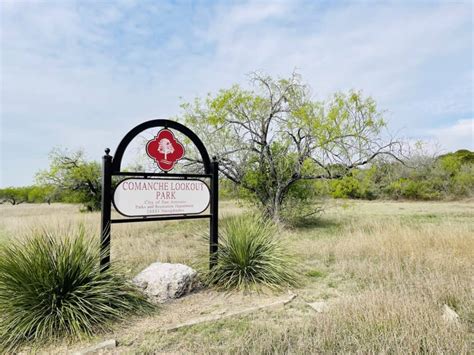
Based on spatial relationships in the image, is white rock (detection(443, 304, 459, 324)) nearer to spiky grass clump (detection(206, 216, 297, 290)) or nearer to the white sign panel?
spiky grass clump (detection(206, 216, 297, 290))

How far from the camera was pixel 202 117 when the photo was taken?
11906 mm

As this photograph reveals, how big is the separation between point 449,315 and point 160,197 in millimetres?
4391

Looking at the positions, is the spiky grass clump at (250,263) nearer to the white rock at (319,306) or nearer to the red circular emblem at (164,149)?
the white rock at (319,306)

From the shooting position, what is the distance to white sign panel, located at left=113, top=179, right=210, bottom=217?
4.69 m

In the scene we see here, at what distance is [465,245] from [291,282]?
4.41 meters

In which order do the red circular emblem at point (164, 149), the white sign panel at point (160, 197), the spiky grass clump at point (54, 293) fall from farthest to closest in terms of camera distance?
1. the red circular emblem at point (164, 149)
2. the white sign panel at point (160, 197)
3. the spiky grass clump at point (54, 293)

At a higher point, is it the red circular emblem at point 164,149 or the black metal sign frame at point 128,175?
the red circular emblem at point 164,149

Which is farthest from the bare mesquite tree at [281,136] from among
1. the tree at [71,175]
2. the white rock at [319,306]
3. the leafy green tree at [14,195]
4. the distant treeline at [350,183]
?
the leafy green tree at [14,195]

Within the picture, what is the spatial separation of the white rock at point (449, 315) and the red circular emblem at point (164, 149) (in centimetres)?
464

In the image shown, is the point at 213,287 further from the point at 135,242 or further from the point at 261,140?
the point at 261,140

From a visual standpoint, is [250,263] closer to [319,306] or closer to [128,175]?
[319,306]

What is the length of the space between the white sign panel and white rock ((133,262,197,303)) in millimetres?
950

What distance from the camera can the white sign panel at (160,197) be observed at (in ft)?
15.4

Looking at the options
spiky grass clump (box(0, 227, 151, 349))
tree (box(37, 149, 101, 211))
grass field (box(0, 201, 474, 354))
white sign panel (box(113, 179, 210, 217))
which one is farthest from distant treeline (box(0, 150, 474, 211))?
spiky grass clump (box(0, 227, 151, 349))
